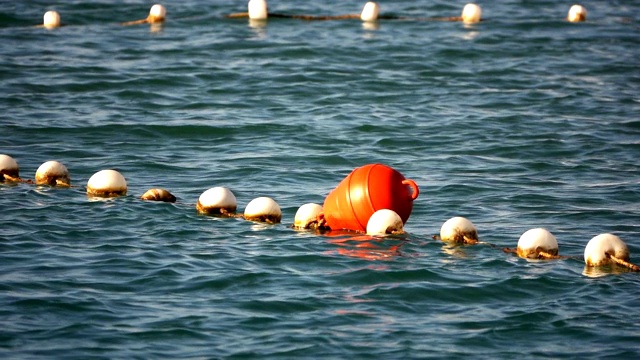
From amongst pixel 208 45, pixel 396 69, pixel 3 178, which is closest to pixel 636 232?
pixel 3 178

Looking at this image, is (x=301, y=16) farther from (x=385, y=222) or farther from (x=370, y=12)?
(x=385, y=222)

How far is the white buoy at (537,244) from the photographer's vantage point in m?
10.0

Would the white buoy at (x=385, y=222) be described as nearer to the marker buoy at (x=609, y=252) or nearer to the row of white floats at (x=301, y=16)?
the marker buoy at (x=609, y=252)

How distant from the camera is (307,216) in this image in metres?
10.9

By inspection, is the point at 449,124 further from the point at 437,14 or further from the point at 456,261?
the point at 437,14

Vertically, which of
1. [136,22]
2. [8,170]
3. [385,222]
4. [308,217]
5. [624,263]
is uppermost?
[136,22]

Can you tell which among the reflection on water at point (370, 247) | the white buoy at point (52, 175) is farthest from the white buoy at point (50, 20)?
the reflection on water at point (370, 247)

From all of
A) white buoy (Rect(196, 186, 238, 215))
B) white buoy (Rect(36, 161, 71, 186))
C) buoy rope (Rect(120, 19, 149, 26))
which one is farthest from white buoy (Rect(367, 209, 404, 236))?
buoy rope (Rect(120, 19, 149, 26))

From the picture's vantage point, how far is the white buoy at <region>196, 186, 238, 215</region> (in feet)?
37.2

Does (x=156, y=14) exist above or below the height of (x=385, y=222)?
above

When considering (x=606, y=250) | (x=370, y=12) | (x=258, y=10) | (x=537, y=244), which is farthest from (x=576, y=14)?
(x=606, y=250)

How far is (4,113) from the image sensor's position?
1644 cm

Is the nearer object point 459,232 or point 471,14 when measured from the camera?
point 459,232

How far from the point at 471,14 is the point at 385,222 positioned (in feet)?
49.4
